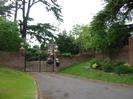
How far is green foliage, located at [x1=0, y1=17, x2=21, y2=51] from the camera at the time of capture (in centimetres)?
4855

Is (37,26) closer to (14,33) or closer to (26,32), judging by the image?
(26,32)

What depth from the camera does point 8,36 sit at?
49.0 m

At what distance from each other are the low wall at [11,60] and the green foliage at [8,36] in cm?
194

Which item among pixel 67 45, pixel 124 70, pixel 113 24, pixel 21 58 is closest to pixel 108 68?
pixel 124 70

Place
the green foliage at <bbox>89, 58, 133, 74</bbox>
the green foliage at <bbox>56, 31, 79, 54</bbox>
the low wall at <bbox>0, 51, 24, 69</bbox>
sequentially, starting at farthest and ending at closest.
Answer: the green foliage at <bbox>56, 31, 79, 54</bbox> → the low wall at <bbox>0, 51, 24, 69</bbox> → the green foliage at <bbox>89, 58, 133, 74</bbox>

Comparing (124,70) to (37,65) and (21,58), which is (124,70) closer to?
(21,58)

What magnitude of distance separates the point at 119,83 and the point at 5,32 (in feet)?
76.9

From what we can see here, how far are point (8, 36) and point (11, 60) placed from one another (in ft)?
10.5

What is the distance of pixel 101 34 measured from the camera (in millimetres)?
41438

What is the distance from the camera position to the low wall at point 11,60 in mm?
47987

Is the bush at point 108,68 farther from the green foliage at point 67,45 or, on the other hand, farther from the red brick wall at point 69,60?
the green foliage at point 67,45

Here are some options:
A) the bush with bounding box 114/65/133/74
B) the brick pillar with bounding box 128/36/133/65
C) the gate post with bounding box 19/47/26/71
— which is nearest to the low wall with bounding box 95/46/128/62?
the brick pillar with bounding box 128/36/133/65

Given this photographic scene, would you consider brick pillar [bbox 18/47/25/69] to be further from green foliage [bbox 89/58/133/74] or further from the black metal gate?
green foliage [bbox 89/58/133/74]

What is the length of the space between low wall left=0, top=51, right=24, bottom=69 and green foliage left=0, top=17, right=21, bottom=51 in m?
1.94
